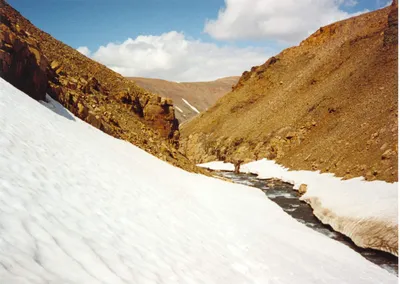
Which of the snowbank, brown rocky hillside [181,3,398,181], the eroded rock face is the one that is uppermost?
brown rocky hillside [181,3,398,181]

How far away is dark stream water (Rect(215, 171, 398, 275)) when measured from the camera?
41.1 ft

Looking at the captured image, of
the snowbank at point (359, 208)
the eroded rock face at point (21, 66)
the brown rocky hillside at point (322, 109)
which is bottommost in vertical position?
the snowbank at point (359, 208)

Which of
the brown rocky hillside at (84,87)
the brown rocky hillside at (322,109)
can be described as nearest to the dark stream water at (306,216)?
the brown rocky hillside at (322,109)

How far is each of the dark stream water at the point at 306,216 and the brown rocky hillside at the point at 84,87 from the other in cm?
807

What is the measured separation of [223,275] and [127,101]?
68.7 ft

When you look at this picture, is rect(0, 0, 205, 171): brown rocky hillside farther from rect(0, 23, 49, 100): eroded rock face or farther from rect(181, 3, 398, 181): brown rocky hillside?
rect(181, 3, 398, 181): brown rocky hillside

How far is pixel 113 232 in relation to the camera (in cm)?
548

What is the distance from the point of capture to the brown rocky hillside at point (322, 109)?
92.6 ft

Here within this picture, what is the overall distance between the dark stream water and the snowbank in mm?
302

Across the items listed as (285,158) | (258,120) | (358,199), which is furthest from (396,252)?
(258,120)

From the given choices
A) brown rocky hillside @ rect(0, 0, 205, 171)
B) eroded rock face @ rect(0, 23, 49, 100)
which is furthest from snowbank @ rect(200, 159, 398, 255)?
eroded rock face @ rect(0, 23, 49, 100)

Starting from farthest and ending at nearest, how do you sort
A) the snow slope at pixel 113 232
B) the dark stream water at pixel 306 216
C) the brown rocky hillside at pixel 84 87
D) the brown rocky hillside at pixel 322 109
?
the brown rocky hillside at pixel 322 109, the brown rocky hillside at pixel 84 87, the dark stream water at pixel 306 216, the snow slope at pixel 113 232

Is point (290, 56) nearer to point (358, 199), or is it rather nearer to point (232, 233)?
point (358, 199)

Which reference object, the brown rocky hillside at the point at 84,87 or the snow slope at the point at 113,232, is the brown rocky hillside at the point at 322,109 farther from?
the brown rocky hillside at the point at 84,87
